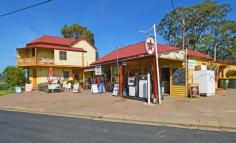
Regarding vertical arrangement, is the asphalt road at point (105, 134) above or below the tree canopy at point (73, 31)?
below

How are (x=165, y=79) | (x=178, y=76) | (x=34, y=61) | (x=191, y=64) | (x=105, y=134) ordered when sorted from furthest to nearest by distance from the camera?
(x=34, y=61) → (x=165, y=79) → (x=191, y=64) → (x=178, y=76) → (x=105, y=134)

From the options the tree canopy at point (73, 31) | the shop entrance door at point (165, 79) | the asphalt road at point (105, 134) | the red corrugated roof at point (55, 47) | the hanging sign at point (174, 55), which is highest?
the tree canopy at point (73, 31)

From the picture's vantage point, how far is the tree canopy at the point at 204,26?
119ft

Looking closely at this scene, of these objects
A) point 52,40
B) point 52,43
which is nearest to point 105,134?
point 52,43

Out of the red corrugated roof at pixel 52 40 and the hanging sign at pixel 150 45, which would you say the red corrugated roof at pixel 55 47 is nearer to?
the red corrugated roof at pixel 52 40

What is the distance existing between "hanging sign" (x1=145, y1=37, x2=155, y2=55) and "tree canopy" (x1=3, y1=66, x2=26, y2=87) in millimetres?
23660

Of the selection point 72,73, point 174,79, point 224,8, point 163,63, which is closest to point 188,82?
point 174,79

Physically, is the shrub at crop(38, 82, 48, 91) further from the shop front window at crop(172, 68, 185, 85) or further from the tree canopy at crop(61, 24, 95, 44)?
the tree canopy at crop(61, 24, 95, 44)

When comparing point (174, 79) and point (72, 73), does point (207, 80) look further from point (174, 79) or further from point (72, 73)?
point (72, 73)

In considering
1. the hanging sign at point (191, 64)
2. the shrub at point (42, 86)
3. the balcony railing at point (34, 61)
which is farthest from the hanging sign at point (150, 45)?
the balcony railing at point (34, 61)

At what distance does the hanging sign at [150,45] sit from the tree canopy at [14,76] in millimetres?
23660

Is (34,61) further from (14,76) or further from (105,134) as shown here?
(105,134)

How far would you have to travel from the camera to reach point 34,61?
29812mm

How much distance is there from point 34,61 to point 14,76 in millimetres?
3994
